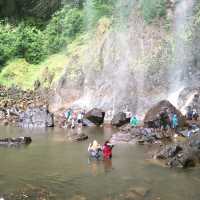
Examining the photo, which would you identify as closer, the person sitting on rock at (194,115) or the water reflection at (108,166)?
the water reflection at (108,166)

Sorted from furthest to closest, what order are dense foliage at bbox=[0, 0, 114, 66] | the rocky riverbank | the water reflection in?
1. dense foliage at bbox=[0, 0, 114, 66]
2. the rocky riverbank
3. the water reflection

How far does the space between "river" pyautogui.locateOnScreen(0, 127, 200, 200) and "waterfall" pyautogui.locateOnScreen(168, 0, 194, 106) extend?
1855cm

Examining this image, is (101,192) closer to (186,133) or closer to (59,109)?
(186,133)

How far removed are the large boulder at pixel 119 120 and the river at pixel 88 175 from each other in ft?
37.4

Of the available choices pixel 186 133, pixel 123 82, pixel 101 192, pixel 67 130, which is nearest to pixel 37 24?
pixel 123 82

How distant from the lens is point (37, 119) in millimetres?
50531

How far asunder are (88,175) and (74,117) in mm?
24008

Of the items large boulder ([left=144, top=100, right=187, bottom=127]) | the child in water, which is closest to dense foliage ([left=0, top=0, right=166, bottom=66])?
large boulder ([left=144, top=100, right=187, bottom=127])

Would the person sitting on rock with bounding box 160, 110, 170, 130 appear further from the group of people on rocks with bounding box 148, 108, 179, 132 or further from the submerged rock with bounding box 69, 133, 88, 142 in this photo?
the submerged rock with bounding box 69, 133, 88, 142

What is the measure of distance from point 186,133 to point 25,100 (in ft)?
89.0

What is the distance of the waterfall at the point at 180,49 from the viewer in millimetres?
53469

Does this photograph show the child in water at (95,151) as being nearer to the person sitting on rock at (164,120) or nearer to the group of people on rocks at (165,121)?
the group of people on rocks at (165,121)

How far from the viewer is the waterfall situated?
175 feet

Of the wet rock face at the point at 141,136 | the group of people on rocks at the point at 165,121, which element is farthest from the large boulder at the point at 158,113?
the wet rock face at the point at 141,136
